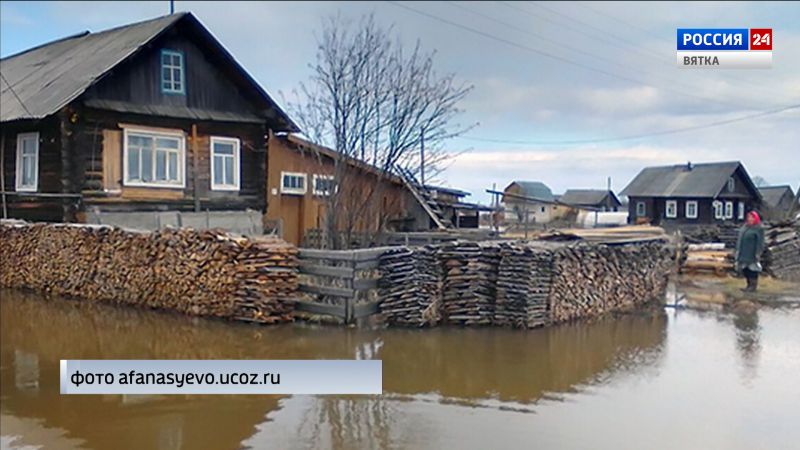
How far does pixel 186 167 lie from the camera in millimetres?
18422

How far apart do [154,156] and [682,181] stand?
129ft

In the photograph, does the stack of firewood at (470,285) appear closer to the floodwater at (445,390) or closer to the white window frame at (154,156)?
the floodwater at (445,390)

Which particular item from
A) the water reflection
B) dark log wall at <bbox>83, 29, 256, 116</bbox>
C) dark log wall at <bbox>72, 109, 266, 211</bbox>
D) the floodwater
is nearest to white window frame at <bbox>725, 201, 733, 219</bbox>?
dark log wall at <bbox>72, 109, 266, 211</bbox>

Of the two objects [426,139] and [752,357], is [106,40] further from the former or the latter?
[752,357]

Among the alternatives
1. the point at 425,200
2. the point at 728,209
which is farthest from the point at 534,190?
the point at 728,209

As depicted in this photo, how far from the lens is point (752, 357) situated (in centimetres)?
858

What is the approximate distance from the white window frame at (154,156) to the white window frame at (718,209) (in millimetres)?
37613

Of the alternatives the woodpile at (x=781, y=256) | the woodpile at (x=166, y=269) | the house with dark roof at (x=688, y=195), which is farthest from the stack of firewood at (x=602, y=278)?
the house with dark roof at (x=688, y=195)

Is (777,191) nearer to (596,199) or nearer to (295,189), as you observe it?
(295,189)

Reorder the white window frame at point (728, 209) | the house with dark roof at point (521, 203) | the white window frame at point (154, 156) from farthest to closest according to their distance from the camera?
the white window frame at point (728, 209) < the house with dark roof at point (521, 203) < the white window frame at point (154, 156)

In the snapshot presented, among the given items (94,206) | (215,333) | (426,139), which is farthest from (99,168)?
(215,333)

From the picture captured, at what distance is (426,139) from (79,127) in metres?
8.15

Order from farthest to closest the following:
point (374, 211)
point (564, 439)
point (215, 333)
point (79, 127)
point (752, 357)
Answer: point (79, 127) → point (374, 211) → point (215, 333) → point (752, 357) → point (564, 439)

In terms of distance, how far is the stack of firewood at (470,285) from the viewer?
10188 millimetres
